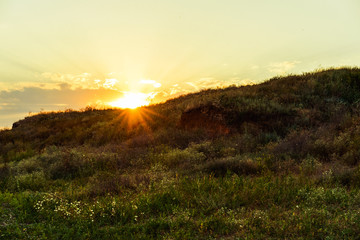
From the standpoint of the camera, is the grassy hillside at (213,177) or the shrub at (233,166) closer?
the grassy hillside at (213,177)

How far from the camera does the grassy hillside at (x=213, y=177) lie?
428 cm

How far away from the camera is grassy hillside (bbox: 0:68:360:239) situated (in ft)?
14.0

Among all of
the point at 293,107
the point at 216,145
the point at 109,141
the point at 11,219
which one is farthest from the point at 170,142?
the point at 11,219

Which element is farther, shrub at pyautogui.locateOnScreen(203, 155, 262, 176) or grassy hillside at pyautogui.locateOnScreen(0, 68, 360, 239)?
shrub at pyautogui.locateOnScreen(203, 155, 262, 176)

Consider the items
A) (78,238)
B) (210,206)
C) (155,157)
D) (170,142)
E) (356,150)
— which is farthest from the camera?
(170,142)

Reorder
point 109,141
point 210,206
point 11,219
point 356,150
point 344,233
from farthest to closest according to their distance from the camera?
1. point 109,141
2. point 356,150
3. point 210,206
4. point 11,219
5. point 344,233

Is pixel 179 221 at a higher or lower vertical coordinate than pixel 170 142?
lower

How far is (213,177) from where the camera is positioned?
6566mm

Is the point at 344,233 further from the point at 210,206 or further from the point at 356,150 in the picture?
the point at 356,150

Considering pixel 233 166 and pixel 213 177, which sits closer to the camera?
pixel 213 177

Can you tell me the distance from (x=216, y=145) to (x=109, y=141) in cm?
699

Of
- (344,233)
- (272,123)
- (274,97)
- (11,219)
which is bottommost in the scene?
(344,233)

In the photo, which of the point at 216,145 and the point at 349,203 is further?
the point at 216,145

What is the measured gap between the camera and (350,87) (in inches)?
614
